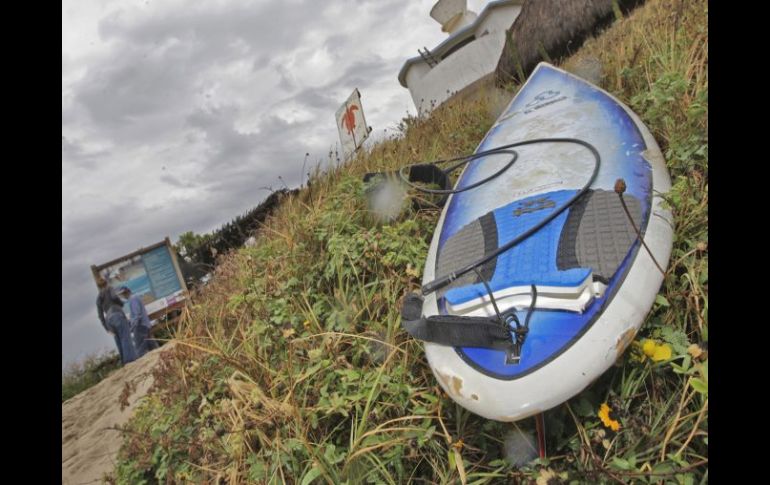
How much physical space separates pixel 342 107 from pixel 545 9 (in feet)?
8.63

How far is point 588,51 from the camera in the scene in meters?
4.16

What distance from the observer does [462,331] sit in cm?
153

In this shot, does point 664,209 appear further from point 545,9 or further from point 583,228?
point 545,9

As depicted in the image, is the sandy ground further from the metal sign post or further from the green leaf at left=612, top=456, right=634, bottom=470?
the metal sign post

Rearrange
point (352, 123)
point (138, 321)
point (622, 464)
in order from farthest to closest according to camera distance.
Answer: point (138, 321) → point (352, 123) → point (622, 464)

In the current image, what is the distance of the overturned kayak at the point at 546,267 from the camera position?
1.37 m

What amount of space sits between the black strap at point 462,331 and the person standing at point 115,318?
5.93 meters

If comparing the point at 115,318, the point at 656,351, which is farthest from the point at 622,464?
the point at 115,318

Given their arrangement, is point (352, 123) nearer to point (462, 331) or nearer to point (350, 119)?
point (350, 119)

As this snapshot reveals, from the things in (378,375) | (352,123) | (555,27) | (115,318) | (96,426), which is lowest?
(96,426)

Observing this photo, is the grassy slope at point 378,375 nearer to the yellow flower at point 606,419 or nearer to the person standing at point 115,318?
the yellow flower at point 606,419

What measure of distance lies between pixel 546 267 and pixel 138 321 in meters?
6.14

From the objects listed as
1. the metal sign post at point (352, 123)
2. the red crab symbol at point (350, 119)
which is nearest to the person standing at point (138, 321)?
the metal sign post at point (352, 123)
